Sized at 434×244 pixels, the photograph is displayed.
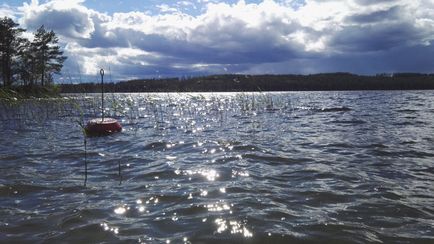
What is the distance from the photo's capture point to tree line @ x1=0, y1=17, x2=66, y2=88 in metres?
63.6

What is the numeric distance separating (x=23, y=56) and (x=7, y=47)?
3809 mm

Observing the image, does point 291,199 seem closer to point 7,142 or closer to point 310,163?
point 310,163

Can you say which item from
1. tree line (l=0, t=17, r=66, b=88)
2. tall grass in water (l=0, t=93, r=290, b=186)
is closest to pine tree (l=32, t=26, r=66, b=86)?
tree line (l=0, t=17, r=66, b=88)

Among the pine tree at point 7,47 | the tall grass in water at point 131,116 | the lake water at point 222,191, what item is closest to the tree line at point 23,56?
the pine tree at point 7,47

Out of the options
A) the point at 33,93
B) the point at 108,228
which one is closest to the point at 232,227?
the point at 108,228

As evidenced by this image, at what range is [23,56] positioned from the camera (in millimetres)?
68250

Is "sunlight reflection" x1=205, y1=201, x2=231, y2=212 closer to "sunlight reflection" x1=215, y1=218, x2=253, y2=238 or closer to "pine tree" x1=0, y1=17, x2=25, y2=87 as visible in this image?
"sunlight reflection" x1=215, y1=218, x2=253, y2=238

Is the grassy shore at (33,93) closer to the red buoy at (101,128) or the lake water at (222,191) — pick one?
the red buoy at (101,128)

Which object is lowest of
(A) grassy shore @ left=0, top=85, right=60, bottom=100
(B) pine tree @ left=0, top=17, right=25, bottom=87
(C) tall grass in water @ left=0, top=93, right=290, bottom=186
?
(C) tall grass in water @ left=0, top=93, right=290, bottom=186

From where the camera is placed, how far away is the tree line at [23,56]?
63.6m

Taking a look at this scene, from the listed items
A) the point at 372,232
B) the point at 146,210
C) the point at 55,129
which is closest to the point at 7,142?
the point at 55,129

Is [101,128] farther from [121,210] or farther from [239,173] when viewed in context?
[121,210]

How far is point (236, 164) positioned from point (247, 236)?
15.5ft

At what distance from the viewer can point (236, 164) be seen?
9961 millimetres
